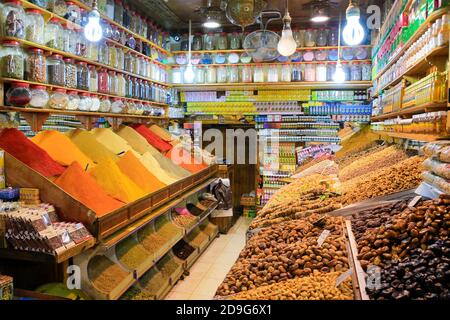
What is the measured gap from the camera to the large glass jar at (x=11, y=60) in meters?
3.33

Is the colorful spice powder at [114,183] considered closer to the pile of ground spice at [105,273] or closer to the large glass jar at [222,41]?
the pile of ground spice at [105,273]

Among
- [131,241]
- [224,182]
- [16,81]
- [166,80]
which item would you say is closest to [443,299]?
[131,241]

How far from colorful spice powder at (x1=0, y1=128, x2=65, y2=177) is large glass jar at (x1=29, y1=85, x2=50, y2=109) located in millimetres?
611

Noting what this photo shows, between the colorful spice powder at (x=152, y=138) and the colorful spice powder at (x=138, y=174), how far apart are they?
1336 mm

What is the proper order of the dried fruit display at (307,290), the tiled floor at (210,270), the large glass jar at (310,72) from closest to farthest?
the dried fruit display at (307,290) → the tiled floor at (210,270) → the large glass jar at (310,72)

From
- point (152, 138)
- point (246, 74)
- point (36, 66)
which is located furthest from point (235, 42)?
point (36, 66)

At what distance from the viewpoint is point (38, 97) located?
363cm

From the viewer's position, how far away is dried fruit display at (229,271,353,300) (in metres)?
1.69

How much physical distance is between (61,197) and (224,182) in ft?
12.0

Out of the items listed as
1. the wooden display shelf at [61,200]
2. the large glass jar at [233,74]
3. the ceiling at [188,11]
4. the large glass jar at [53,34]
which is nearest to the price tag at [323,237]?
the wooden display shelf at [61,200]

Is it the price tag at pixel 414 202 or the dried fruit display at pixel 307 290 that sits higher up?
the price tag at pixel 414 202

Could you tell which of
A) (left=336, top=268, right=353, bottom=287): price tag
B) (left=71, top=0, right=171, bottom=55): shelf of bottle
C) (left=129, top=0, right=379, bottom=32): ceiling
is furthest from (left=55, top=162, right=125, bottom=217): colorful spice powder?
(left=129, top=0, right=379, bottom=32): ceiling

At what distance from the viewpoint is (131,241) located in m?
3.53

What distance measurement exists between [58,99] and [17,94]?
1.66 ft
